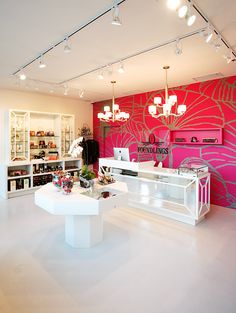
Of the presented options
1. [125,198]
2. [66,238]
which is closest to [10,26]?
[125,198]

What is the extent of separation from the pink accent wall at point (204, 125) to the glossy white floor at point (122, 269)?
1.19 metres

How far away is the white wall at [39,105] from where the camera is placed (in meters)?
5.70

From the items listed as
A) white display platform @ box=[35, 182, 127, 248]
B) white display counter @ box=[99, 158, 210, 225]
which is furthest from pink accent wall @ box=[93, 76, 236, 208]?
white display platform @ box=[35, 182, 127, 248]

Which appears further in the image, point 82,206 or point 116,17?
point 82,206

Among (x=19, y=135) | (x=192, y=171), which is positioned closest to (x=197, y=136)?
(x=192, y=171)

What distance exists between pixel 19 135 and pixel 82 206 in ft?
13.5

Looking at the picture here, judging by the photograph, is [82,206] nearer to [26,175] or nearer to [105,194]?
[105,194]

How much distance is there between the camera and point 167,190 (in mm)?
4461

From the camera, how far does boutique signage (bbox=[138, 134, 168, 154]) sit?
19.0 ft

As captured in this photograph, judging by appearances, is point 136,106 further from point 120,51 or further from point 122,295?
point 122,295

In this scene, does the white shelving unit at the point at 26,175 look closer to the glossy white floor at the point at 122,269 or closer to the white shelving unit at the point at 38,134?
the white shelving unit at the point at 38,134

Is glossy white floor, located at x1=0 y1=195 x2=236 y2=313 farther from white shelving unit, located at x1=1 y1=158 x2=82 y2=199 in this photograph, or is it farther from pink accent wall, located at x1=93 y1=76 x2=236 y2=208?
white shelving unit, located at x1=1 y1=158 x2=82 y2=199

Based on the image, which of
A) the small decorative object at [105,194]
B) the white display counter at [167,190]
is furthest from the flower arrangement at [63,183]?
the white display counter at [167,190]

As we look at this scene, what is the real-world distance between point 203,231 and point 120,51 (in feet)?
10.9
